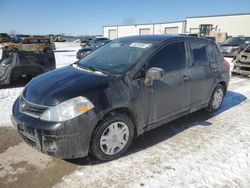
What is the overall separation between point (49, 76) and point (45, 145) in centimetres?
115

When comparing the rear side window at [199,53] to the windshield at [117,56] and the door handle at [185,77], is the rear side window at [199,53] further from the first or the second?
the windshield at [117,56]

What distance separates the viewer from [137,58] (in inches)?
136

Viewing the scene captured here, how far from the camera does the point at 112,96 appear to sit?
9.79 feet

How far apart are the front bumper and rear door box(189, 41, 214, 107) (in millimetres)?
2232

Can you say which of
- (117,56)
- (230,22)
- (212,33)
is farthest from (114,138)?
(230,22)

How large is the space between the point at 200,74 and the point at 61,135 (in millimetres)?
2821

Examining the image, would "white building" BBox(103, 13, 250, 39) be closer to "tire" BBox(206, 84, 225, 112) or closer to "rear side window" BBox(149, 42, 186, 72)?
"tire" BBox(206, 84, 225, 112)

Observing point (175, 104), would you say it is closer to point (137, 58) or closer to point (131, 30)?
point (137, 58)

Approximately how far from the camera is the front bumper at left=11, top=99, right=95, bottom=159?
2.69m

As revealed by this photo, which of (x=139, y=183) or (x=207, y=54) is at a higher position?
(x=207, y=54)

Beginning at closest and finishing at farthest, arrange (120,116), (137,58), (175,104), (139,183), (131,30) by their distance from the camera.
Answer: (139,183), (120,116), (137,58), (175,104), (131,30)

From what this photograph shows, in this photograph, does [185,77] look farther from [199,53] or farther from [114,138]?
[114,138]

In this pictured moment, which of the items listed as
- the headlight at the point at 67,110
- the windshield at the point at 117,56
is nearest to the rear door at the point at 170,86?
the windshield at the point at 117,56

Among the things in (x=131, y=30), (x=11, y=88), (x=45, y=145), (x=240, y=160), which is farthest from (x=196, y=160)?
(x=131, y=30)
